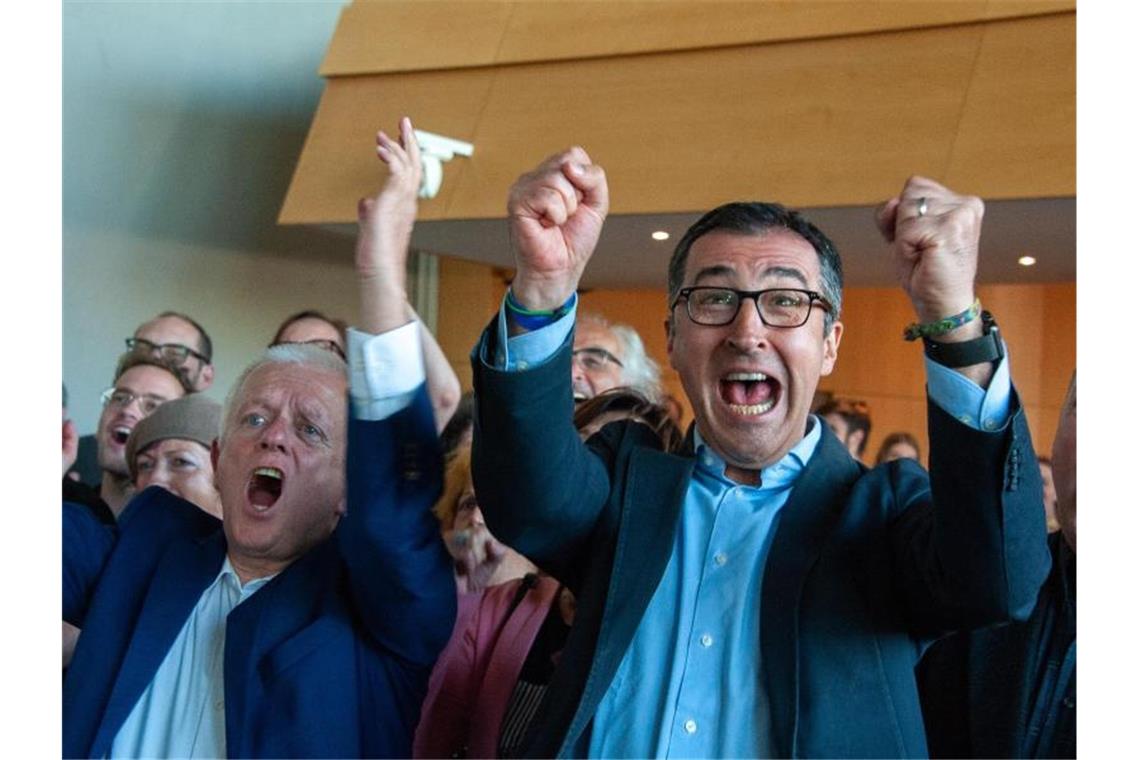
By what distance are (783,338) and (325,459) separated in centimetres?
79

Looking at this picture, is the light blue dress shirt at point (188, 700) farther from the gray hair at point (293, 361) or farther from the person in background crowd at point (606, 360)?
the person in background crowd at point (606, 360)

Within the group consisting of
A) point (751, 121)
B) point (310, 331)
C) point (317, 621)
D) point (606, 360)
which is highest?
point (751, 121)

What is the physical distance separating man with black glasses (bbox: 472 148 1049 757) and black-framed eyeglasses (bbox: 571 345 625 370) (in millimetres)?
2062

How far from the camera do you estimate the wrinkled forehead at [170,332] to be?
5082mm

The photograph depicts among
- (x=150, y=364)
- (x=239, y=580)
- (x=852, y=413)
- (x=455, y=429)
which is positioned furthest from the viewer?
(x=852, y=413)

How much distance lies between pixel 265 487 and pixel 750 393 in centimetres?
83

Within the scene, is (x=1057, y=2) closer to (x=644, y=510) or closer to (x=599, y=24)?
(x=599, y=24)

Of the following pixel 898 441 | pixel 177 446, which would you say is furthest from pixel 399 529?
pixel 898 441

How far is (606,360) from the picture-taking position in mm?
3984

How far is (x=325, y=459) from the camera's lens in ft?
7.41

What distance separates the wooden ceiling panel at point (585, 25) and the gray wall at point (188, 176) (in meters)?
0.92

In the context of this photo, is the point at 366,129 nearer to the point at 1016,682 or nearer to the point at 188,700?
the point at 188,700

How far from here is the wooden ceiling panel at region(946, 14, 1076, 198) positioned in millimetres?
5344

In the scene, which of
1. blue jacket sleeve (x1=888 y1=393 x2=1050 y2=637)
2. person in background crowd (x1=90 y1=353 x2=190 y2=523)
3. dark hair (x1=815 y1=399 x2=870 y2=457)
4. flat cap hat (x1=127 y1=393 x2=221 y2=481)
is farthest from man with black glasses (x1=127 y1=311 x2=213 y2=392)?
blue jacket sleeve (x1=888 y1=393 x2=1050 y2=637)
